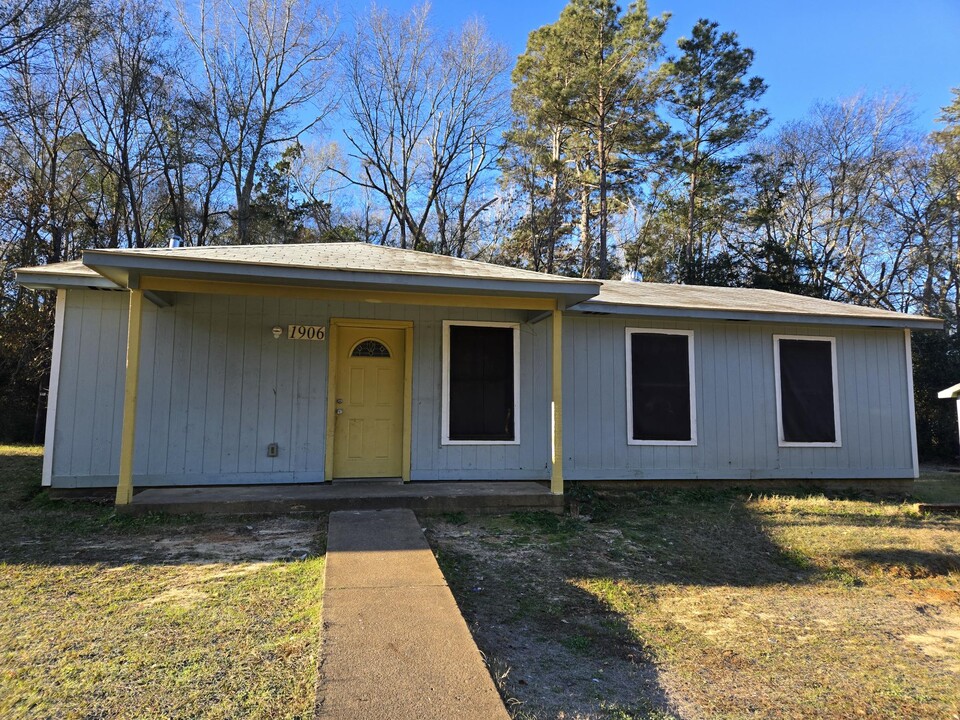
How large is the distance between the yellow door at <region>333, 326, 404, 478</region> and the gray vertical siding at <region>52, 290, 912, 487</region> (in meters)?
0.20

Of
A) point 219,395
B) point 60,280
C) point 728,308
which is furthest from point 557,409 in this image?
point 60,280

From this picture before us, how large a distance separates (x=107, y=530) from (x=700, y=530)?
5.14 m

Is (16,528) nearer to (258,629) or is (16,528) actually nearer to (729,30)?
(258,629)

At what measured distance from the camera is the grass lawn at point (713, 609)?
96.7 inches

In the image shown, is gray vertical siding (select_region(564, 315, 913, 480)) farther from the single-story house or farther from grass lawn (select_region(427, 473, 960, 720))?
grass lawn (select_region(427, 473, 960, 720))

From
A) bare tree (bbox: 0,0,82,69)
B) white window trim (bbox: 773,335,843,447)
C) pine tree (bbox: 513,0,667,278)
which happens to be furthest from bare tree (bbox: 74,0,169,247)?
white window trim (bbox: 773,335,843,447)

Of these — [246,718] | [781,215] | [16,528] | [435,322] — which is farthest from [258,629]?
[781,215]

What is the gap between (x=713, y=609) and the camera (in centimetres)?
349

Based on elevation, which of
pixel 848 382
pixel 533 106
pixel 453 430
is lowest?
pixel 453 430

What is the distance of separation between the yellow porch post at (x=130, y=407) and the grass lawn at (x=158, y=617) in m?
0.28

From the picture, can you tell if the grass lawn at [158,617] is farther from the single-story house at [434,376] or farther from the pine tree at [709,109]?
the pine tree at [709,109]

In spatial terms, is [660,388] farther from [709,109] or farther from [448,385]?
[709,109]

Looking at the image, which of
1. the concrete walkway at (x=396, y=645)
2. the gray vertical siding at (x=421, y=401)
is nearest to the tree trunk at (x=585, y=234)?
the gray vertical siding at (x=421, y=401)

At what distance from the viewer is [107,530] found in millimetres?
4660
